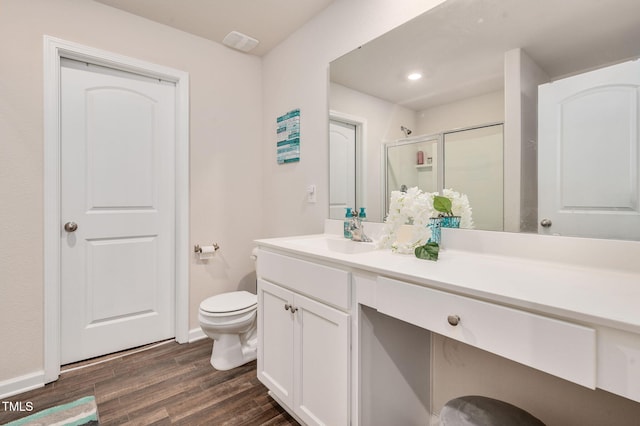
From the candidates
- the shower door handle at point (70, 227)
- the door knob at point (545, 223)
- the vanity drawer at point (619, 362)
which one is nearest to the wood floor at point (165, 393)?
the shower door handle at point (70, 227)

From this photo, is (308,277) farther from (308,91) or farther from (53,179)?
(53,179)

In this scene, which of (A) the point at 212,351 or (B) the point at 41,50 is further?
(A) the point at 212,351

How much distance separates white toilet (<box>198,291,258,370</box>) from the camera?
6.19ft

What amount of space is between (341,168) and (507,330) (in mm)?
1367

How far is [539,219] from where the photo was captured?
1.13 m

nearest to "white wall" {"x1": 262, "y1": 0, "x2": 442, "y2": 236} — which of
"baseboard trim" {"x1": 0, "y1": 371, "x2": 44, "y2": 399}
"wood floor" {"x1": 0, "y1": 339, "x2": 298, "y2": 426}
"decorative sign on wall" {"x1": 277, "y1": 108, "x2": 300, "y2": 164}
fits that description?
"decorative sign on wall" {"x1": 277, "y1": 108, "x2": 300, "y2": 164}

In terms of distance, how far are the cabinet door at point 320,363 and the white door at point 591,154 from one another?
0.88m

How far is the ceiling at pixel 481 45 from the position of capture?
3.29 feet

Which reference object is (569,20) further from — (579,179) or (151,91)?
(151,91)

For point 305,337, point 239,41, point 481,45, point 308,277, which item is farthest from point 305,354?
point 239,41

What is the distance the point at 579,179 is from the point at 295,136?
171cm

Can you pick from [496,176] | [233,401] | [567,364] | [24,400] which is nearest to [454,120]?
[496,176]

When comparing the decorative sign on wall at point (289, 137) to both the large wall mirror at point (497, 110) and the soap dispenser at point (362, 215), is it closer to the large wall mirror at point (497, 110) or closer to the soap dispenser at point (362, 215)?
the large wall mirror at point (497, 110)

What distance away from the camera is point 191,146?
7.66ft
